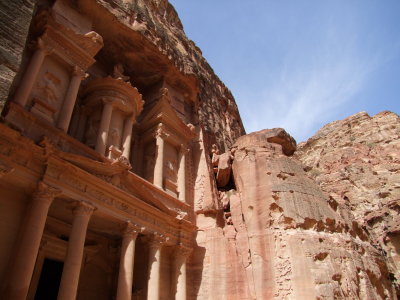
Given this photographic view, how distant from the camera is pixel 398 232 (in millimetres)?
18875

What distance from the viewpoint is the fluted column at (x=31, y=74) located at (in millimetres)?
8789

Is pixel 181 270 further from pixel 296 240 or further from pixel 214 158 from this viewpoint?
pixel 214 158

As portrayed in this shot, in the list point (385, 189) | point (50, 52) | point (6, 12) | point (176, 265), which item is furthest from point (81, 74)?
point (385, 189)

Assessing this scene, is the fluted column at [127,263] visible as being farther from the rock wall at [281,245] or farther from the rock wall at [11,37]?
the rock wall at [11,37]

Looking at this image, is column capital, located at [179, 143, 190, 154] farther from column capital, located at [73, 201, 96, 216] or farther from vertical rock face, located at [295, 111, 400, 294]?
vertical rock face, located at [295, 111, 400, 294]

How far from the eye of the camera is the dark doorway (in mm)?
9523

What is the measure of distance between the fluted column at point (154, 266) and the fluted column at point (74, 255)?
263cm

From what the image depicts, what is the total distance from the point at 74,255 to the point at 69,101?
505 centimetres

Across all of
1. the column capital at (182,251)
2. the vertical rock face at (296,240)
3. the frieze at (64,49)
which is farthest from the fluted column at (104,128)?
the vertical rock face at (296,240)

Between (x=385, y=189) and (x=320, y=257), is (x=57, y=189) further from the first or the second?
(x=385, y=189)

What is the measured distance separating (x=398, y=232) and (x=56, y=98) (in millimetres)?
19591

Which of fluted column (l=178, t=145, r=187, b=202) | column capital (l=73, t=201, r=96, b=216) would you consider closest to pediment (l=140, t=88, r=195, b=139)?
fluted column (l=178, t=145, r=187, b=202)

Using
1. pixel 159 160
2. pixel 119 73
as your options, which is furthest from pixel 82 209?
pixel 119 73

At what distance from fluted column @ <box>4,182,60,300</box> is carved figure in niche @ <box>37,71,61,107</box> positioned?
3.38 meters
